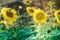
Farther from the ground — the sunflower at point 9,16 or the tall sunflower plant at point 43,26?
the sunflower at point 9,16

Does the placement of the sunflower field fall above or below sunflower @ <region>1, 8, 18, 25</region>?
below

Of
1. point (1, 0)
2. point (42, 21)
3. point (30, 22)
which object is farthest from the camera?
point (1, 0)

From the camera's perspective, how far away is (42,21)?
70 centimetres

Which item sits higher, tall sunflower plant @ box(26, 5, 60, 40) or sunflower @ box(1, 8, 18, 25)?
sunflower @ box(1, 8, 18, 25)

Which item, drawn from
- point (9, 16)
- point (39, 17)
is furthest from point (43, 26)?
point (9, 16)

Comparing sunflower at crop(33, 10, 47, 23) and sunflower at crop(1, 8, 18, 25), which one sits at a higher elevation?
sunflower at crop(1, 8, 18, 25)

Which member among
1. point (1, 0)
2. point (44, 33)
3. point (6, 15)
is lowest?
point (44, 33)

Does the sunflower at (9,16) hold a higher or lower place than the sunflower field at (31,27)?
higher

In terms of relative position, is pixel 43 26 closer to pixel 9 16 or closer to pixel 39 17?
pixel 39 17

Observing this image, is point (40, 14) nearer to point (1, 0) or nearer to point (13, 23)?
point (13, 23)

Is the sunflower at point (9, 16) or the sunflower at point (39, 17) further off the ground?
the sunflower at point (9, 16)

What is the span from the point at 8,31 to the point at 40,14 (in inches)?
6.2

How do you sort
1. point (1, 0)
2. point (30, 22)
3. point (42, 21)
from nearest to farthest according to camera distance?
point (42, 21), point (30, 22), point (1, 0)

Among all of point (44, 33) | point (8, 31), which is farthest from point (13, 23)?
point (44, 33)
